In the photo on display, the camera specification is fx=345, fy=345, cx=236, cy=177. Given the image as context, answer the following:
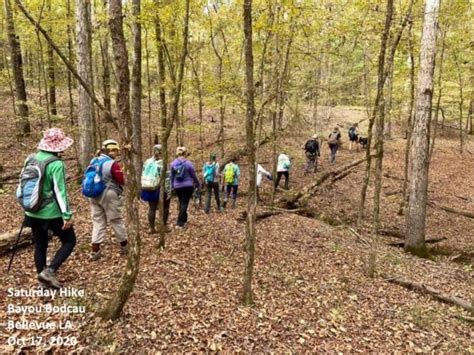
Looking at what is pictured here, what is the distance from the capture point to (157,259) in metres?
6.05

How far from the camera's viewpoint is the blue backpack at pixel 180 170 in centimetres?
791

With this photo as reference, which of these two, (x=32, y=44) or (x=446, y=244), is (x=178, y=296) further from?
(x=32, y=44)

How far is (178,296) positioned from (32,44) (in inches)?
600

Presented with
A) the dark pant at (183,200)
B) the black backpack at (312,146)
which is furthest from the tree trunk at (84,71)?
the black backpack at (312,146)

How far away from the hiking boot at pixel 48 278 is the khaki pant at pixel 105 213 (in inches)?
47.5

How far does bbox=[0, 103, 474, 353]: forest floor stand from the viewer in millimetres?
4234

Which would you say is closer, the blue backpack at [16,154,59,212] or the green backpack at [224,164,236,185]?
Answer: the blue backpack at [16,154,59,212]

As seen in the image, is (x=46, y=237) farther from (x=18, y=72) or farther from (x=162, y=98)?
(x=18, y=72)

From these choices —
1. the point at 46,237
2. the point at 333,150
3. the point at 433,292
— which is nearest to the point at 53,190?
the point at 46,237

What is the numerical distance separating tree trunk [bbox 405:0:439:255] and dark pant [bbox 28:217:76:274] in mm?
8706

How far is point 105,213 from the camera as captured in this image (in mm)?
5668

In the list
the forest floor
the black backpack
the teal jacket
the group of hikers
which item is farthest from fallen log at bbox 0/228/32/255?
the black backpack

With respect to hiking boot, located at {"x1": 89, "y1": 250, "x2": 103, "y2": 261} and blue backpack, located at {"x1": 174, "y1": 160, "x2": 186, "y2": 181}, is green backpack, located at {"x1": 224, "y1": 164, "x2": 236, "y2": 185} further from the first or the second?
hiking boot, located at {"x1": 89, "y1": 250, "x2": 103, "y2": 261}

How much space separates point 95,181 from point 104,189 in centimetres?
19
